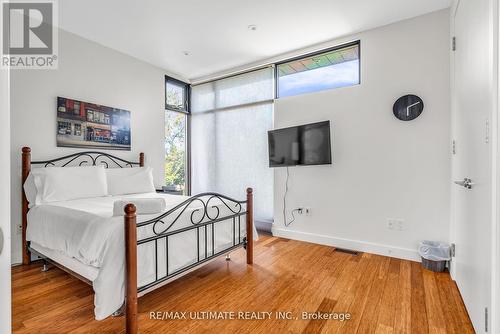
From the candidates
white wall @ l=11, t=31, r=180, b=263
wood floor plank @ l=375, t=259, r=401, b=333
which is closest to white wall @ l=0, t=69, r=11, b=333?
wood floor plank @ l=375, t=259, r=401, b=333

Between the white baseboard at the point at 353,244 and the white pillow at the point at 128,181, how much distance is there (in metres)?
1.96

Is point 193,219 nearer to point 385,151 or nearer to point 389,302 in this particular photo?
point 389,302

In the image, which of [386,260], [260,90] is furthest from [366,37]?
[386,260]

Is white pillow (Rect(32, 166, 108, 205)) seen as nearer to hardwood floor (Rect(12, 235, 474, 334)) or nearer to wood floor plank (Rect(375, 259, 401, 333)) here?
hardwood floor (Rect(12, 235, 474, 334))

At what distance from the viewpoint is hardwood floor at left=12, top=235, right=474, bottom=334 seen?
5.68ft

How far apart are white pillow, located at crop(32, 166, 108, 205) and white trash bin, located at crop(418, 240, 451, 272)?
3609mm

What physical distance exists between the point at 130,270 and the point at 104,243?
0.81ft

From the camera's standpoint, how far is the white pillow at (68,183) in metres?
2.58

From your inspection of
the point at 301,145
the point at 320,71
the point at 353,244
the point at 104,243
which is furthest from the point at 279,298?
the point at 320,71

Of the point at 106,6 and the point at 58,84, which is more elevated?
the point at 106,6

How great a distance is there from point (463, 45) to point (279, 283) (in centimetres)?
256

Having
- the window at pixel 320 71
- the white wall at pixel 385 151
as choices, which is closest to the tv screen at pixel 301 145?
the white wall at pixel 385 151

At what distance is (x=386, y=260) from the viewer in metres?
2.86

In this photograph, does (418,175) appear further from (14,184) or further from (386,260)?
(14,184)
